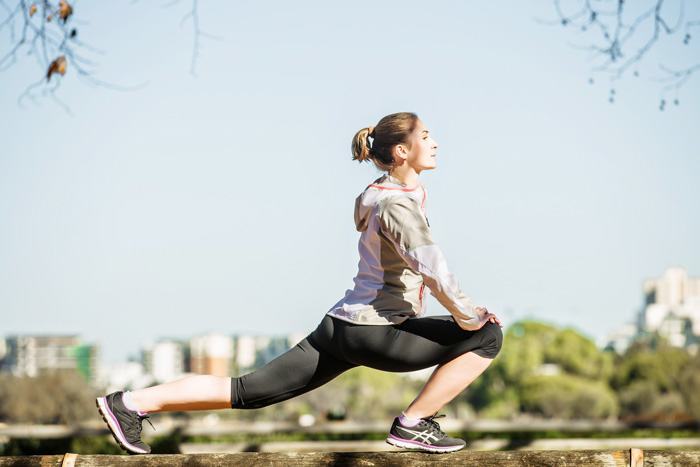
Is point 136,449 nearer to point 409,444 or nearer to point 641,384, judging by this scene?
point 409,444

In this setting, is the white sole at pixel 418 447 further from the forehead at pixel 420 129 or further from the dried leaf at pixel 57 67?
the dried leaf at pixel 57 67

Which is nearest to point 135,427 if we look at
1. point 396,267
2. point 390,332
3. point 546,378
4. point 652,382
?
point 390,332

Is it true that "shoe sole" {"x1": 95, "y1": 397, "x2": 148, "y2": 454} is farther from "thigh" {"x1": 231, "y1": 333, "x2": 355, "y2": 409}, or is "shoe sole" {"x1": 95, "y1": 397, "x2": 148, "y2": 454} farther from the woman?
"thigh" {"x1": 231, "y1": 333, "x2": 355, "y2": 409}

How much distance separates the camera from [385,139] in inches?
209

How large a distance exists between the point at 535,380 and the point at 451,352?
102430 millimetres

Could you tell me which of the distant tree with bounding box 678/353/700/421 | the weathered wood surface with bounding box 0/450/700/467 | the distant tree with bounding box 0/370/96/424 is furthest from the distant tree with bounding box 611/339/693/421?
the weathered wood surface with bounding box 0/450/700/467

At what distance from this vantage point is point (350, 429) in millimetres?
17094

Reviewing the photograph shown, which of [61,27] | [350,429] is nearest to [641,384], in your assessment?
[350,429]

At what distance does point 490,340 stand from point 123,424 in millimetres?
1557

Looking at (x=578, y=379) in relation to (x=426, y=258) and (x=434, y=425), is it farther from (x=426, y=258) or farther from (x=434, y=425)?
(x=426, y=258)

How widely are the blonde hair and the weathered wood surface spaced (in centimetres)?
130

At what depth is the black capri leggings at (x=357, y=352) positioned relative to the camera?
16.5ft

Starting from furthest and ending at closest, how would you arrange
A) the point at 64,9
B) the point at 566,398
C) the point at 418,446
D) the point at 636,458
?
the point at 566,398, the point at 64,9, the point at 418,446, the point at 636,458

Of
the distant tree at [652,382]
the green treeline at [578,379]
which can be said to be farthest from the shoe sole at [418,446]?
the distant tree at [652,382]
